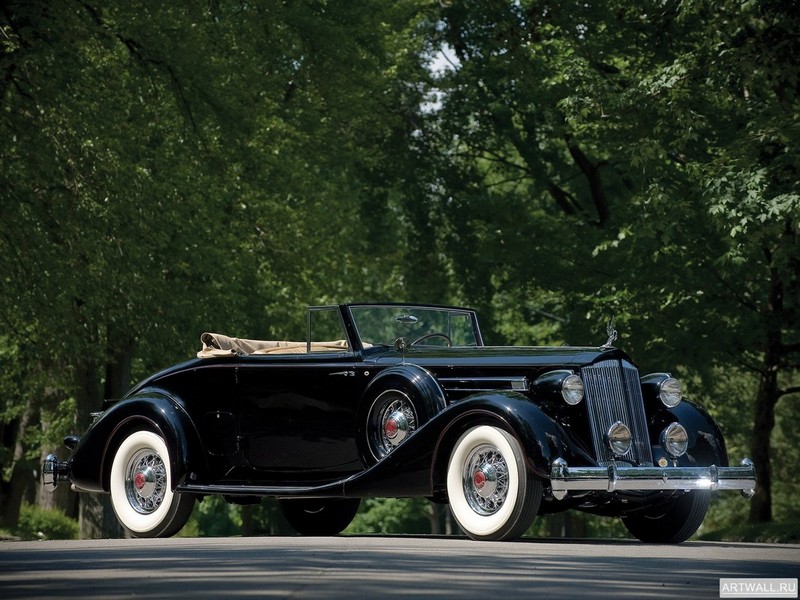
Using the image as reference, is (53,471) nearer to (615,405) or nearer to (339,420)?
(339,420)

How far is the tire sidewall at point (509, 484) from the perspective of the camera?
429 inches

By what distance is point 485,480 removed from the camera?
442 inches

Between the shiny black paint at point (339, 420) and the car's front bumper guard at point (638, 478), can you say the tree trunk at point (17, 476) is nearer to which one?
the shiny black paint at point (339, 420)

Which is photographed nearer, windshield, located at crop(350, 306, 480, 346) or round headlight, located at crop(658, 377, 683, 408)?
round headlight, located at crop(658, 377, 683, 408)

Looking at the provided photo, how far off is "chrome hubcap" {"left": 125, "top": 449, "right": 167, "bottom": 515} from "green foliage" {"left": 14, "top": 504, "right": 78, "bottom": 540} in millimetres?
12299

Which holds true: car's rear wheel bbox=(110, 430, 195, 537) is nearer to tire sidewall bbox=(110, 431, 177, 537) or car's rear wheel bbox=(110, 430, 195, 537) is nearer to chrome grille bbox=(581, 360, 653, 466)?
tire sidewall bbox=(110, 431, 177, 537)

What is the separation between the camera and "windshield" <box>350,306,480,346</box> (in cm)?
1319

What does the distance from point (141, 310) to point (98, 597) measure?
16158 mm

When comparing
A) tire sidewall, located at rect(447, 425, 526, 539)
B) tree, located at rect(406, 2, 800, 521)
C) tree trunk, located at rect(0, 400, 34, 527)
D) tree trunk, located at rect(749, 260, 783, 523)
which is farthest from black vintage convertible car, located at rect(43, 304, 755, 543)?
tree trunk, located at rect(0, 400, 34, 527)

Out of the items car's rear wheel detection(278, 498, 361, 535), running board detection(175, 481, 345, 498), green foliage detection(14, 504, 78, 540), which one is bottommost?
green foliage detection(14, 504, 78, 540)

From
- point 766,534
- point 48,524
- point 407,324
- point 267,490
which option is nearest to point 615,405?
point 407,324

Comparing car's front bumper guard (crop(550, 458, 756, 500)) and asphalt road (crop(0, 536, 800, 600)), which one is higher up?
car's front bumper guard (crop(550, 458, 756, 500))

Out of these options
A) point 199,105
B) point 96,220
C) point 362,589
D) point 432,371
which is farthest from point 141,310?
point 362,589

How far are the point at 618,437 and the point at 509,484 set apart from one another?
3.38 ft
